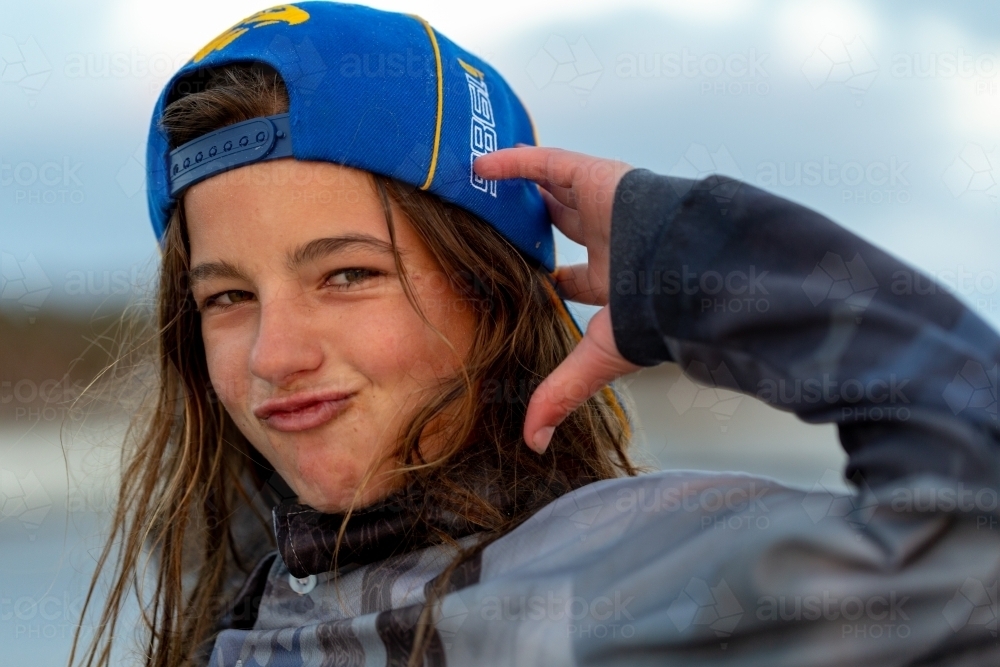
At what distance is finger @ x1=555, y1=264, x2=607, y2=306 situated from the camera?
132cm

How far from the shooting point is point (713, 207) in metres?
0.87

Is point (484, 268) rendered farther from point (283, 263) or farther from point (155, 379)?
point (155, 379)

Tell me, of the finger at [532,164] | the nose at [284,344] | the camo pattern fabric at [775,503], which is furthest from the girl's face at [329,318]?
the camo pattern fabric at [775,503]

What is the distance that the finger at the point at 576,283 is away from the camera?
1.32 m

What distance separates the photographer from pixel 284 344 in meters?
1.10

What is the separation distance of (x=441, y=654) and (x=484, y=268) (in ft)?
1.69

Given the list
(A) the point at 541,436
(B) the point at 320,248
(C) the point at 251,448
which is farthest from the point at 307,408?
(C) the point at 251,448

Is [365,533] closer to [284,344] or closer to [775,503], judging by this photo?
[284,344]

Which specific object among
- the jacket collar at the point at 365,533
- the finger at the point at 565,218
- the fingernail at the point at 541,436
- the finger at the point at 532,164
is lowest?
the jacket collar at the point at 365,533

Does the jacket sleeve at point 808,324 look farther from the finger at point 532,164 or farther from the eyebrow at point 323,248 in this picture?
the eyebrow at point 323,248

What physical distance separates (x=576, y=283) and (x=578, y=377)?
39 cm

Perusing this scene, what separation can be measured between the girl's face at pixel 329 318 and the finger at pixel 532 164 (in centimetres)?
14

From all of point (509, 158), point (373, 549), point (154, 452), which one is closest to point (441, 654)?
point (373, 549)

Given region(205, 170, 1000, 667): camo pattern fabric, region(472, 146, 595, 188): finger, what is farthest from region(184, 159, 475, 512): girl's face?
region(205, 170, 1000, 667): camo pattern fabric
